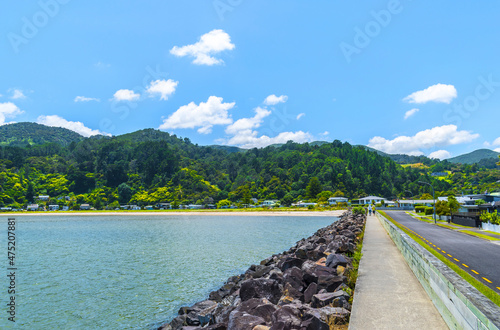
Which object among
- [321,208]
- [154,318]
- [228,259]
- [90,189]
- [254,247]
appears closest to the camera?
[154,318]

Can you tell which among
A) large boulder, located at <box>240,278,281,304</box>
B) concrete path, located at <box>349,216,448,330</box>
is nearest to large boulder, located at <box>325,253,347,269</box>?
concrete path, located at <box>349,216,448,330</box>

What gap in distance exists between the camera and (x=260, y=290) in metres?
10.4

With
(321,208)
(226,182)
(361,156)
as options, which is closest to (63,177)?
(226,182)

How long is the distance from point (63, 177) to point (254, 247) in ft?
600

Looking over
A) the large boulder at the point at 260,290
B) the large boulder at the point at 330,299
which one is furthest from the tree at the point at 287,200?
the large boulder at the point at 330,299

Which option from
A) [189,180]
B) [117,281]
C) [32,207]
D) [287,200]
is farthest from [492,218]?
[32,207]

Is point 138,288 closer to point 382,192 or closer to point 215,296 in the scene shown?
point 215,296

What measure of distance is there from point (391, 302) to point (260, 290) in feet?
12.7

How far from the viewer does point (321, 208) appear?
115312 mm

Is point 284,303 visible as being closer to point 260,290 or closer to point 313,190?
point 260,290

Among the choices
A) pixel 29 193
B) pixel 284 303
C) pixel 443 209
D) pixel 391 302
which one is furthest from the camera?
pixel 29 193

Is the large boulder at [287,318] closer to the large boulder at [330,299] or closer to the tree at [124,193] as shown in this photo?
the large boulder at [330,299]

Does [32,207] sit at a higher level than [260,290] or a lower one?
lower

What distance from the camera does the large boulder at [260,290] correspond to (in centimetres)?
1027
